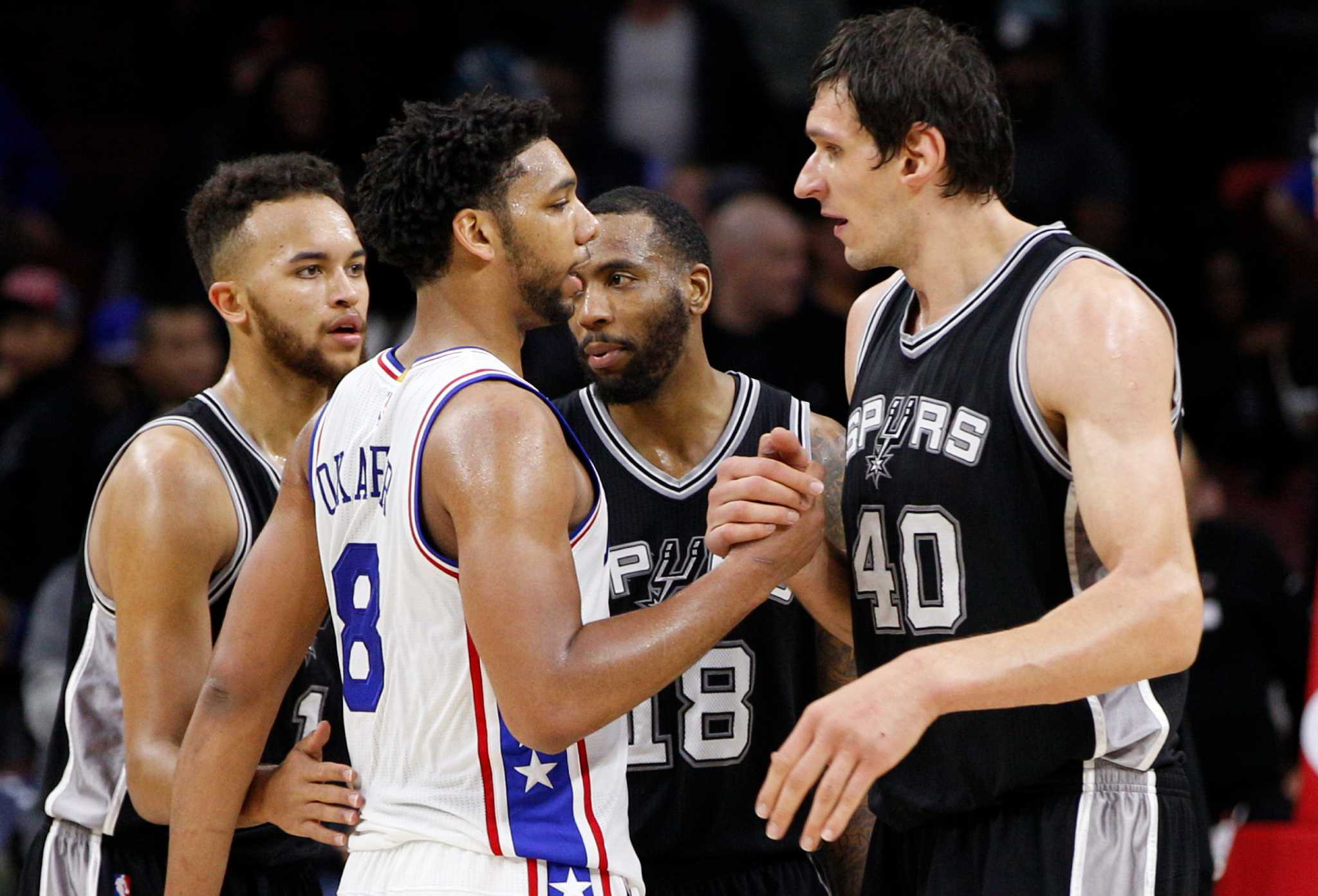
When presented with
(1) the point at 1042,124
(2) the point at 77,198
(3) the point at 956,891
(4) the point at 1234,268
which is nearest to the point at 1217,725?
(4) the point at 1234,268

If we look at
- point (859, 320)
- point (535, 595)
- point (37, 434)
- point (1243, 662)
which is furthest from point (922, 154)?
point (37, 434)

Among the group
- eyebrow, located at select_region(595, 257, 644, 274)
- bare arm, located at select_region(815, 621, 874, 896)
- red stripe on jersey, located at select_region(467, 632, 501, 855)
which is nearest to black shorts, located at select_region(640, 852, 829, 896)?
bare arm, located at select_region(815, 621, 874, 896)

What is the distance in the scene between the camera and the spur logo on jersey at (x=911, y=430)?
346cm

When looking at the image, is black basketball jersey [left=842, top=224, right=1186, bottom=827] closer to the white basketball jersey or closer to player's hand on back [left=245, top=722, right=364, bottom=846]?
the white basketball jersey

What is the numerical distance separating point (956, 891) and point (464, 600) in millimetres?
1216

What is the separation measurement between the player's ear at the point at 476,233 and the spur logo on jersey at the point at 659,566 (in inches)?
42.5

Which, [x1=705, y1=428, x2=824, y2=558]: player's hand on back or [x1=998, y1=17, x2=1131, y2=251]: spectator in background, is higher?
[x1=998, y1=17, x2=1131, y2=251]: spectator in background

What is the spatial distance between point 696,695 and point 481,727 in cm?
114

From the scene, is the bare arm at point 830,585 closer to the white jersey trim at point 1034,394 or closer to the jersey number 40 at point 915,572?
the jersey number 40 at point 915,572

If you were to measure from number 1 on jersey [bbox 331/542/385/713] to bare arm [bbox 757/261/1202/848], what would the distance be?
0.86 m

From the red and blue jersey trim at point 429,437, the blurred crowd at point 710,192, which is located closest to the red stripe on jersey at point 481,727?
the red and blue jersey trim at point 429,437

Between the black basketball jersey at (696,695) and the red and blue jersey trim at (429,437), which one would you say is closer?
the red and blue jersey trim at (429,437)

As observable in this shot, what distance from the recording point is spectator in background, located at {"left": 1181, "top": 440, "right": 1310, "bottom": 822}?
7.22 metres

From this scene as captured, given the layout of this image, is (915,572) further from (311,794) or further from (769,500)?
(311,794)
